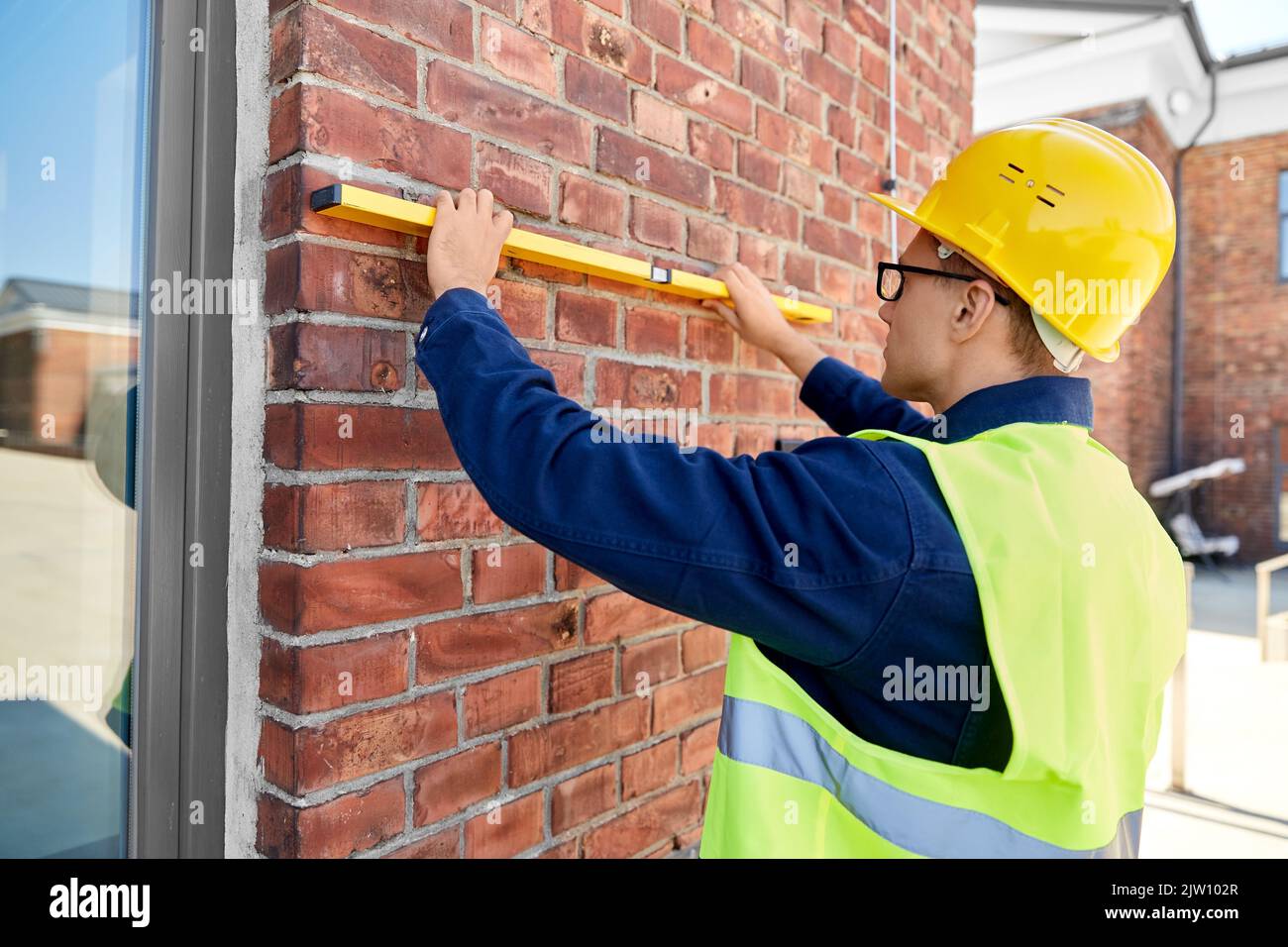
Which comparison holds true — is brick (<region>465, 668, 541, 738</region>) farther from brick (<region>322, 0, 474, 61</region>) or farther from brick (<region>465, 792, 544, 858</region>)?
brick (<region>322, 0, 474, 61</region>)

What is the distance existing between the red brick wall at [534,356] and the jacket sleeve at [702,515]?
27cm

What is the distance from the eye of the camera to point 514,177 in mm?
1487

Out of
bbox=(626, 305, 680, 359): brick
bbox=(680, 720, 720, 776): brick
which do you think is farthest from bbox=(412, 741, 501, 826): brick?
bbox=(626, 305, 680, 359): brick

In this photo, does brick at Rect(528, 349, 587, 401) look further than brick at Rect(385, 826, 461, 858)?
Yes

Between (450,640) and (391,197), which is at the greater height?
(391,197)

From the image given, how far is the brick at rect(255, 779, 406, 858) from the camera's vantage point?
1.22m

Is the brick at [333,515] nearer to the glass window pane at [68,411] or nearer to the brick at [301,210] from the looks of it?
the glass window pane at [68,411]

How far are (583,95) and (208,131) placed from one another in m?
0.66

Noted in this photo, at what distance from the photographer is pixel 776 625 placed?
3.51 ft

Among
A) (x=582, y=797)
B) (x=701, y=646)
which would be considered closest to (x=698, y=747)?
(x=701, y=646)

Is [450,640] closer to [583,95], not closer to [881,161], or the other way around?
[583,95]
